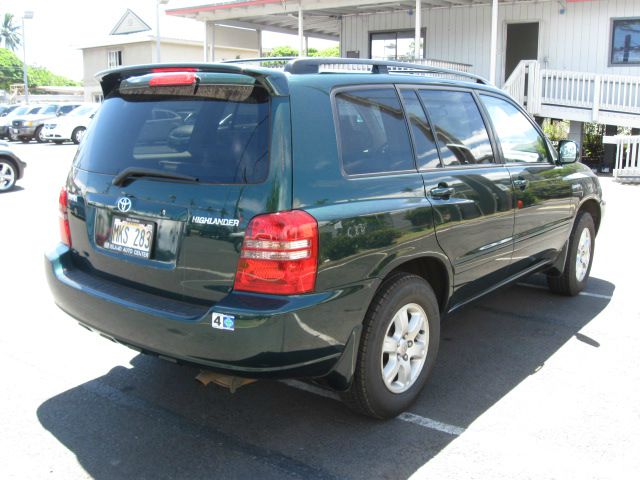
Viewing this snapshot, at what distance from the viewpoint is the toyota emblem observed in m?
3.35

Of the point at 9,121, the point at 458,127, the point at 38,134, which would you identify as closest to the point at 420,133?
Result: the point at 458,127

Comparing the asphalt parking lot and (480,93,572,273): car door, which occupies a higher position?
(480,93,572,273): car door

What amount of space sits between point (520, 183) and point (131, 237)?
2780 mm

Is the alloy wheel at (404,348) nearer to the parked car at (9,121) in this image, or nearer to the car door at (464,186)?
the car door at (464,186)

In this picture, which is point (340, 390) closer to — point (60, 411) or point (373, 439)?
point (373, 439)

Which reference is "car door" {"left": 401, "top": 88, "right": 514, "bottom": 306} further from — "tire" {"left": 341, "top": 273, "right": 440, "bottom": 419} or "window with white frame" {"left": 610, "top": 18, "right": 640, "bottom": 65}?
"window with white frame" {"left": 610, "top": 18, "right": 640, "bottom": 65}

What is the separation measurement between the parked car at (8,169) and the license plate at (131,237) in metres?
10.6

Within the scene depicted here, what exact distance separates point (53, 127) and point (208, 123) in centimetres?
2695

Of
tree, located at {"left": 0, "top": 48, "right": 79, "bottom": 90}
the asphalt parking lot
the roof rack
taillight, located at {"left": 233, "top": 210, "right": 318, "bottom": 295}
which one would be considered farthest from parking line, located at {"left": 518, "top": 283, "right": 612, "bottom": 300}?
tree, located at {"left": 0, "top": 48, "right": 79, "bottom": 90}

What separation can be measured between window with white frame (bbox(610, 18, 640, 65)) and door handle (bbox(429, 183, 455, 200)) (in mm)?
15242

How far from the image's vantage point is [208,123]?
3.21 metres

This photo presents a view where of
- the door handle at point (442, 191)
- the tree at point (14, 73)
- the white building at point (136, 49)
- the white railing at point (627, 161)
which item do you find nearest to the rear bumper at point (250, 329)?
the door handle at point (442, 191)

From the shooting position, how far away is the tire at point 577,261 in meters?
5.78

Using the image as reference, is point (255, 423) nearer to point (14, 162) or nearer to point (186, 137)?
point (186, 137)
